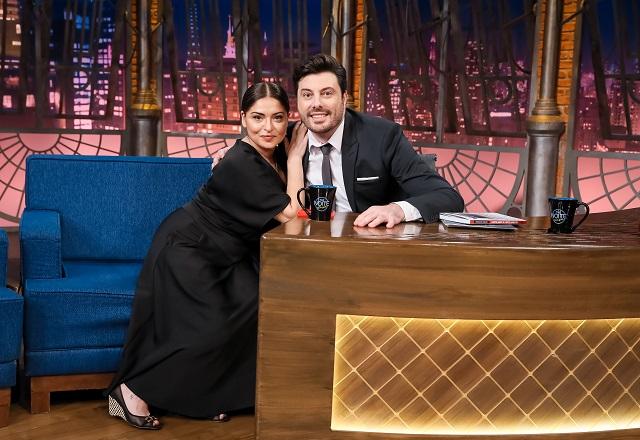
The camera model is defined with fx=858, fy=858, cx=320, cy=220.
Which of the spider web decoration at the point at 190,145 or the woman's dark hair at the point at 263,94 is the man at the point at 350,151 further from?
the spider web decoration at the point at 190,145

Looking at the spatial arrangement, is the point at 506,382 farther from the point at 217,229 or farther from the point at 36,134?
the point at 36,134

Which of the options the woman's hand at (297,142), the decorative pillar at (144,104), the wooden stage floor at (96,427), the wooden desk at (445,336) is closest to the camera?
the wooden desk at (445,336)

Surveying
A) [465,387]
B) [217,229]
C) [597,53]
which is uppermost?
[597,53]

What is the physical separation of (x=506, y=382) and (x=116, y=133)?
19.6 feet

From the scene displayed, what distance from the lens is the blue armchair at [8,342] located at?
2.96 metres

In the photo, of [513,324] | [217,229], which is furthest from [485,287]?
[217,229]

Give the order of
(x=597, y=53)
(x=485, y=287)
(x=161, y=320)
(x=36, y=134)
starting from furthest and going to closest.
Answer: (x=36, y=134), (x=597, y=53), (x=161, y=320), (x=485, y=287)

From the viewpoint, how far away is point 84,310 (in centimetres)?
313

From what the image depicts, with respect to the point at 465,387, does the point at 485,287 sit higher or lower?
higher

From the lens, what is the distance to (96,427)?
3020mm

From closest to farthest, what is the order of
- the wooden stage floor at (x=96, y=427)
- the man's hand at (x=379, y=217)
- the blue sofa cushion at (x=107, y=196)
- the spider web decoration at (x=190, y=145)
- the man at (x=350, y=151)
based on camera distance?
1. the man's hand at (x=379, y=217)
2. the wooden stage floor at (x=96, y=427)
3. the man at (x=350, y=151)
4. the blue sofa cushion at (x=107, y=196)
5. the spider web decoration at (x=190, y=145)

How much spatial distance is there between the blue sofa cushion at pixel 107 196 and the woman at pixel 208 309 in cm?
58

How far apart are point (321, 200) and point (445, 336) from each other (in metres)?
0.57

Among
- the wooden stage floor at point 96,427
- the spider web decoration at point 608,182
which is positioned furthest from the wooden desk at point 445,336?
the spider web decoration at point 608,182
